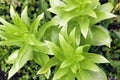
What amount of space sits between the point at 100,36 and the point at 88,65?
1.18 feet

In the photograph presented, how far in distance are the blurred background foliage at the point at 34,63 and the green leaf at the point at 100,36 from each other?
34cm

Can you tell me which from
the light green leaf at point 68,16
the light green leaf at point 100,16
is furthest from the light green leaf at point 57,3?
the light green leaf at point 100,16

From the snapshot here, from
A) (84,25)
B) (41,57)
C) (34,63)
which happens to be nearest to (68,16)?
(84,25)

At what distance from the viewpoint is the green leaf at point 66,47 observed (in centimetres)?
258

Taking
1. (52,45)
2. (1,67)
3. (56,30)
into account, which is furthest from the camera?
(1,67)

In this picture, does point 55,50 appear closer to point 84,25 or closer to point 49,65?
point 49,65

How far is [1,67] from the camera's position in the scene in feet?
11.1

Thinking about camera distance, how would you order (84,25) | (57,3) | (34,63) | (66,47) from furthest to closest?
(34,63)
(57,3)
(84,25)
(66,47)

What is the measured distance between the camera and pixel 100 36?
2840 millimetres

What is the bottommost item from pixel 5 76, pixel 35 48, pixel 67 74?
pixel 5 76

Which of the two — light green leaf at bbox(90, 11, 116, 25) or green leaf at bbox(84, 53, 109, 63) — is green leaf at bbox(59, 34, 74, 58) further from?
light green leaf at bbox(90, 11, 116, 25)

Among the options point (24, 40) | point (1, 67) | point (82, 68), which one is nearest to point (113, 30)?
point (82, 68)

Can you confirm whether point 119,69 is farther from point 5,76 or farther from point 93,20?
point 5,76

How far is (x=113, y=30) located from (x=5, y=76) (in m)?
1.31
